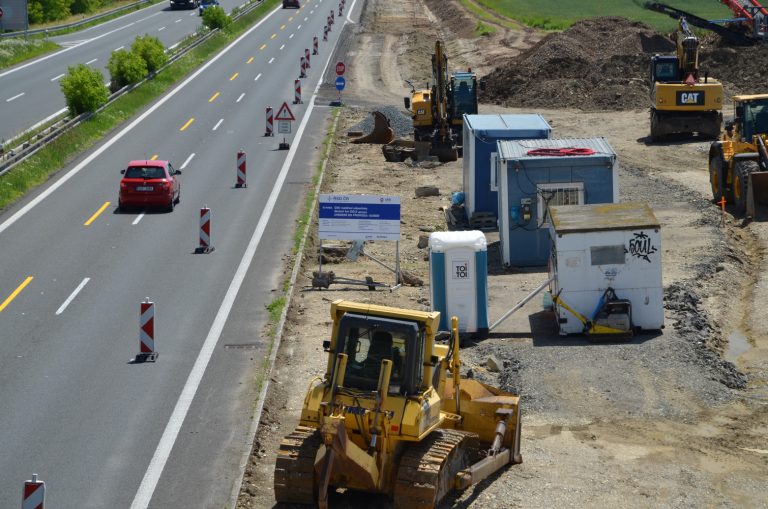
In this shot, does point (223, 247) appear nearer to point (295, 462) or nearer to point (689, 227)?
point (689, 227)

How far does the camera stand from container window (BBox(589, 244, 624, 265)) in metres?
21.5

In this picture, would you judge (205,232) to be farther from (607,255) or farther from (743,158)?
(743,158)

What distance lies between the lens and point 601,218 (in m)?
21.8

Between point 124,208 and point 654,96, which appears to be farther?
point 654,96

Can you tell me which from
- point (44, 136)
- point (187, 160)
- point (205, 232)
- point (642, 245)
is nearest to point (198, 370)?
point (642, 245)

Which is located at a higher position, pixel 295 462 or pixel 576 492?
pixel 295 462

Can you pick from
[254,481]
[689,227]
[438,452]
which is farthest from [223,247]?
[438,452]

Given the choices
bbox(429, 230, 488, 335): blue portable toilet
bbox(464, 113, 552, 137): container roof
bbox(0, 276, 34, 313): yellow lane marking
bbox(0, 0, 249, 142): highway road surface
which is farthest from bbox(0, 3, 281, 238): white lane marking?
bbox(464, 113, 552, 137): container roof

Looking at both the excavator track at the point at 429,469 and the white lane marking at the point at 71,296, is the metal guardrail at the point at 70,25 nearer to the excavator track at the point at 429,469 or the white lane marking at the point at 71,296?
the white lane marking at the point at 71,296

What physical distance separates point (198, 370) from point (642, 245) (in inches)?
327

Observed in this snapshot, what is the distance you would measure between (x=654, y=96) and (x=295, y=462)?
33.8 m

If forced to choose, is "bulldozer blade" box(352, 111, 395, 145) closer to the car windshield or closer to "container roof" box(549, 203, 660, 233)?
the car windshield

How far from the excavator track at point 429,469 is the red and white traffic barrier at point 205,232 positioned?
15.1 metres

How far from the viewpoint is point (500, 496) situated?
14.4 metres
